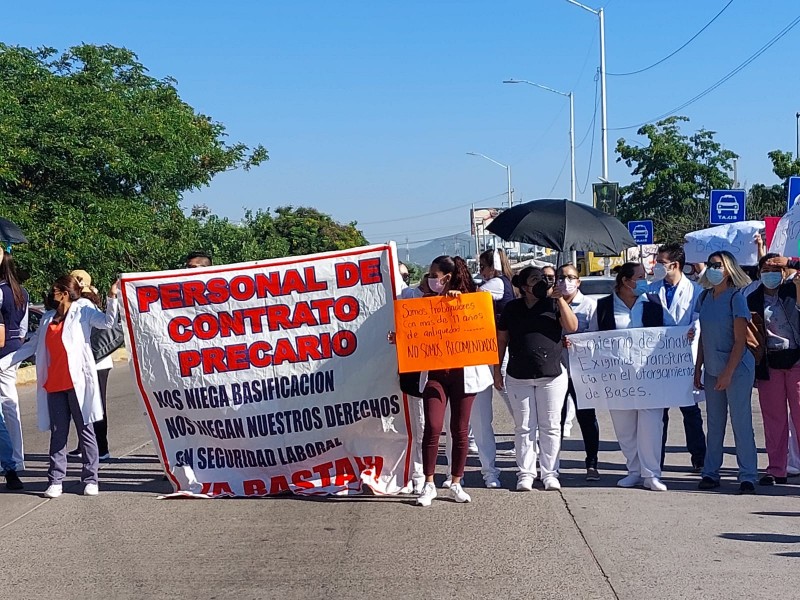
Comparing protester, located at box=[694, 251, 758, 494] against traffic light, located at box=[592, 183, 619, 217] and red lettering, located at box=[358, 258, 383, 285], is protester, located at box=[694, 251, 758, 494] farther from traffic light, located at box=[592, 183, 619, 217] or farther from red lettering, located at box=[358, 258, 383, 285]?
traffic light, located at box=[592, 183, 619, 217]

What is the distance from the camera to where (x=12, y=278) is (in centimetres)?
970

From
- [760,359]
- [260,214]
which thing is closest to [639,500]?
[760,359]

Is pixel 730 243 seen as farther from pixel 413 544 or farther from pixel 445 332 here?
pixel 413 544

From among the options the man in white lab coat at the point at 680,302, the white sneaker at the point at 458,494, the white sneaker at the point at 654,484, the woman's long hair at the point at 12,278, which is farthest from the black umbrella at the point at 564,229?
the woman's long hair at the point at 12,278

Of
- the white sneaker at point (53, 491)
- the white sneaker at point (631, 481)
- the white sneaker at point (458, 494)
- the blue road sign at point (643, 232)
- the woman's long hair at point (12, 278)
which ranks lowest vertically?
the white sneaker at point (631, 481)

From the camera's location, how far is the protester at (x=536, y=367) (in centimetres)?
862

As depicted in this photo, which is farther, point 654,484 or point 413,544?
point 654,484

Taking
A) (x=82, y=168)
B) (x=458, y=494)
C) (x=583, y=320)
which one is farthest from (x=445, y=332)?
(x=82, y=168)

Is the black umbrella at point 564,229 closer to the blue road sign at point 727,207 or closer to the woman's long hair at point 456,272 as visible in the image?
the woman's long hair at point 456,272

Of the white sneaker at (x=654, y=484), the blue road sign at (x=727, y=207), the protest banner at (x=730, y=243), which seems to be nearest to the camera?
the white sneaker at (x=654, y=484)

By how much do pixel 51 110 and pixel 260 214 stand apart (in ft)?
64.6

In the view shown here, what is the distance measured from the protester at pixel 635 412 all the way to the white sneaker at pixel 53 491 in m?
4.72

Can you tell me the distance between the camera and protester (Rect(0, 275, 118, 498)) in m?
8.94

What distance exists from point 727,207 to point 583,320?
10174mm
